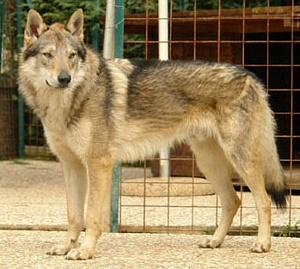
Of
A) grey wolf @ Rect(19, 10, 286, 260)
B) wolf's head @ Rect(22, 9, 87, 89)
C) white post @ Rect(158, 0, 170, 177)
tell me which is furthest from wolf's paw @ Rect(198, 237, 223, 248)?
white post @ Rect(158, 0, 170, 177)

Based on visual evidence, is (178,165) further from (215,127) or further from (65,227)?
(215,127)

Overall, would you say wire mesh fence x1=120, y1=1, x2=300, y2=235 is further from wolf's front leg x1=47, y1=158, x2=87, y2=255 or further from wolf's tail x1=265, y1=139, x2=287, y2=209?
wolf's front leg x1=47, y1=158, x2=87, y2=255

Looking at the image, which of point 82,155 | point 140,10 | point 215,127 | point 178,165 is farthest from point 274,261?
point 140,10

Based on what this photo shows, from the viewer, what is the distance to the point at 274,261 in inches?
243

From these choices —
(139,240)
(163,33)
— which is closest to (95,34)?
(163,33)

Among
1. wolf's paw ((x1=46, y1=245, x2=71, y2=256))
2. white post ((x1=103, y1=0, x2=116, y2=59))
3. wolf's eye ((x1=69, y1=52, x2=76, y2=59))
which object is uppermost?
white post ((x1=103, y1=0, x2=116, y2=59))

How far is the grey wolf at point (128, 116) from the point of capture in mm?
6281

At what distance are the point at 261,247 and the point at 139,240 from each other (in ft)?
3.35

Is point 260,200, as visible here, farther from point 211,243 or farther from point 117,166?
point 117,166

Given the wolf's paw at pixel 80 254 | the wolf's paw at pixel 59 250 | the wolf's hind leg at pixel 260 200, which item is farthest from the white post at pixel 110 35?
the wolf's paw at pixel 80 254

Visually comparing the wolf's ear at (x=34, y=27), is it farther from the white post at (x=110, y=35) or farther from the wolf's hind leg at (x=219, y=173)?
the white post at (x=110, y=35)

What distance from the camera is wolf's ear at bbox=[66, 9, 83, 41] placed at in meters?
6.38

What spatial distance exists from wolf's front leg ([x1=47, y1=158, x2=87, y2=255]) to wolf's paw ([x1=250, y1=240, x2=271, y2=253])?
3.96ft

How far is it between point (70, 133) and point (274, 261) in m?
1.58
